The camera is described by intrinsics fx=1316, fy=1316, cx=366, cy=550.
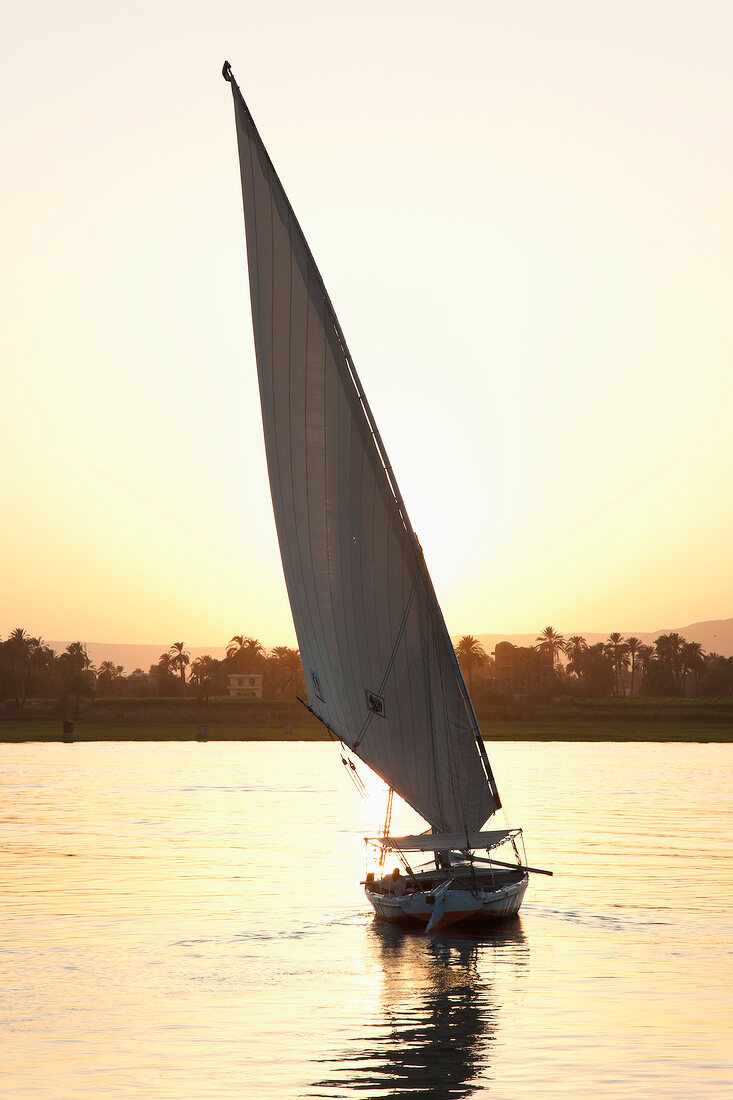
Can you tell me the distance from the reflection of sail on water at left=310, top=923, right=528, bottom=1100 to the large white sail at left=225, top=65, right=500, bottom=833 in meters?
3.40

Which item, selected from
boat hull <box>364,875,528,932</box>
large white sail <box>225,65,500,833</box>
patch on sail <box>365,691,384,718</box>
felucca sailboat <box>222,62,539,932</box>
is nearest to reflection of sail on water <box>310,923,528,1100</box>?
boat hull <box>364,875,528,932</box>

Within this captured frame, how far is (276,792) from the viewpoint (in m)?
97.8

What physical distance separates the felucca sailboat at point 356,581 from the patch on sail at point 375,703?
0.12ft

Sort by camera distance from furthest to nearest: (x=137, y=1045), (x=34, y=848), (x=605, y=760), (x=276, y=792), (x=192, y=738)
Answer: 1. (x=192, y=738)
2. (x=605, y=760)
3. (x=276, y=792)
4. (x=34, y=848)
5. (x=137, y=1045)

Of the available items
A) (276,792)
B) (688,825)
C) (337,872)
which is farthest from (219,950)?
(276,792)

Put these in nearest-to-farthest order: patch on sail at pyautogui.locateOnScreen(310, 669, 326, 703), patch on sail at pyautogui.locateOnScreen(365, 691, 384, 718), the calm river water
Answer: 1. the calm river water
2. patch on sail at pyautogui.locateOnScreen(365, 691, 384, 718)
3. patch on sail at pyautogui.locateOnScreen(310, 669, 326, 703)

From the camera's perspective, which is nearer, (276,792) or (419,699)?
(419,699)

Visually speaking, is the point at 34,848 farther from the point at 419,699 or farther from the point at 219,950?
the point at 419,699

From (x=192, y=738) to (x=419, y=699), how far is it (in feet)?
501

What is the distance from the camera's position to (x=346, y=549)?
33438 mm

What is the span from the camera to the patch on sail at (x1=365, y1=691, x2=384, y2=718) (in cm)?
3403

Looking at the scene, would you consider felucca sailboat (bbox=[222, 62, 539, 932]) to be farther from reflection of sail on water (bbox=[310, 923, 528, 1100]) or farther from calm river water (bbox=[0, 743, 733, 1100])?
calm river water (bbox=[0, 743, 733, 1100])

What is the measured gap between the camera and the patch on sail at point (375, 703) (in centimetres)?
3403

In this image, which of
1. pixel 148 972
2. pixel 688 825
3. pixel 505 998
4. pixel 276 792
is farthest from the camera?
pixel 276 792
